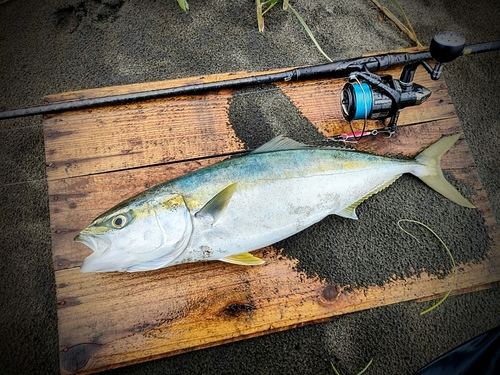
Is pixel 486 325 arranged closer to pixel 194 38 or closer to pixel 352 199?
pixel 352 199

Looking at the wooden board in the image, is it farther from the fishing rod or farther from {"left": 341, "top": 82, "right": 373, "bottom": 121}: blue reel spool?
{"left": 341, "top": 82, "right": 373, "bottom": 121}: blue reel spool

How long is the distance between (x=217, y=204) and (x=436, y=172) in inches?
51.0

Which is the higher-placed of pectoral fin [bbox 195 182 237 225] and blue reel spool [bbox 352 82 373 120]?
blue reel spool [bbox 352 82 373 120]

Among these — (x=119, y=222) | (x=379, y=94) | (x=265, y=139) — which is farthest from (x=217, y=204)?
(x=379, y=94)

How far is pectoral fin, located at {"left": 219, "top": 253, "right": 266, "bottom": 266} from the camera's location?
201 centimetres

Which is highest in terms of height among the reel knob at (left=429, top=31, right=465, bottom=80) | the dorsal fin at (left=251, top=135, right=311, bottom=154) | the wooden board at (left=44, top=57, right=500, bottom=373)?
the reel knob at (left=429, top=31, right=465, bottom=80)

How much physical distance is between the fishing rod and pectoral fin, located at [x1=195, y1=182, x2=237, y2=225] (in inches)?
31.3

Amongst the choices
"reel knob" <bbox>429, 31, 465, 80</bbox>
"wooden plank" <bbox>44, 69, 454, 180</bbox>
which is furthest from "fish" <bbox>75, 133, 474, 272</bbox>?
"reel knob" <bbox>429, 31, 465, 80</bbox>

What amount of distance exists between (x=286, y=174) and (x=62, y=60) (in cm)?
204

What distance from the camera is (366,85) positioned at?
218 cm

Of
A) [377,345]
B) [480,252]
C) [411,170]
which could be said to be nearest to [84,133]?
[411,170]

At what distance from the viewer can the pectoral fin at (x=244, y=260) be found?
2012mm

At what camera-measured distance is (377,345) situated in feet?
7.50

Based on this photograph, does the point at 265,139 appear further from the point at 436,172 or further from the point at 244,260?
the point at 436,172
